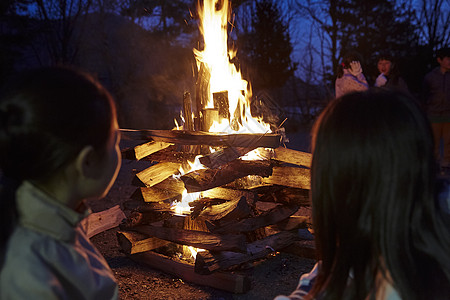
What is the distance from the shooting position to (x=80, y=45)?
19.9 meters

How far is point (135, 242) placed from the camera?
3.97 m

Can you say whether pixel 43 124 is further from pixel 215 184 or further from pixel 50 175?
pixel 215 184

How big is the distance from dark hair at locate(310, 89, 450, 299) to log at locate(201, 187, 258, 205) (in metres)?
2.51

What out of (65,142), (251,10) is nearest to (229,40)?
(65,142)

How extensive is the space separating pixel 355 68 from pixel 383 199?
229 inches

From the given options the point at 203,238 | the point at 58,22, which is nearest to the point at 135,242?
the point at 203,238

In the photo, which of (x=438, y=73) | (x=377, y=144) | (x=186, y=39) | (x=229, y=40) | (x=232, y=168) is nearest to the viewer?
(x=377, y=144)

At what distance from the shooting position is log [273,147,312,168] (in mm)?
4000

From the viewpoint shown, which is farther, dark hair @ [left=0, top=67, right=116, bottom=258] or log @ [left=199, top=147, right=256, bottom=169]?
log @ [left=199, top=147, right=256, bottom=169]

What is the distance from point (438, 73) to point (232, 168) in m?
5.90

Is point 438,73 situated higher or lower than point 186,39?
lower

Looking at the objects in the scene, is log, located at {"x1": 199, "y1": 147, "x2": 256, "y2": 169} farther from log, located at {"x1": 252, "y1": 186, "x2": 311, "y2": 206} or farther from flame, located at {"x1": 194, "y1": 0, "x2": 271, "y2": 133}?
log, located at {"x1": 252, "y1": 186, "x2": 311, "y2": 206}

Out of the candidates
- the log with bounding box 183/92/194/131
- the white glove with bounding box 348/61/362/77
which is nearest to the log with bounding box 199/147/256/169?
the log with bounding box 183/92/194/131

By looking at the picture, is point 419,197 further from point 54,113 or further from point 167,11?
point 167,11
